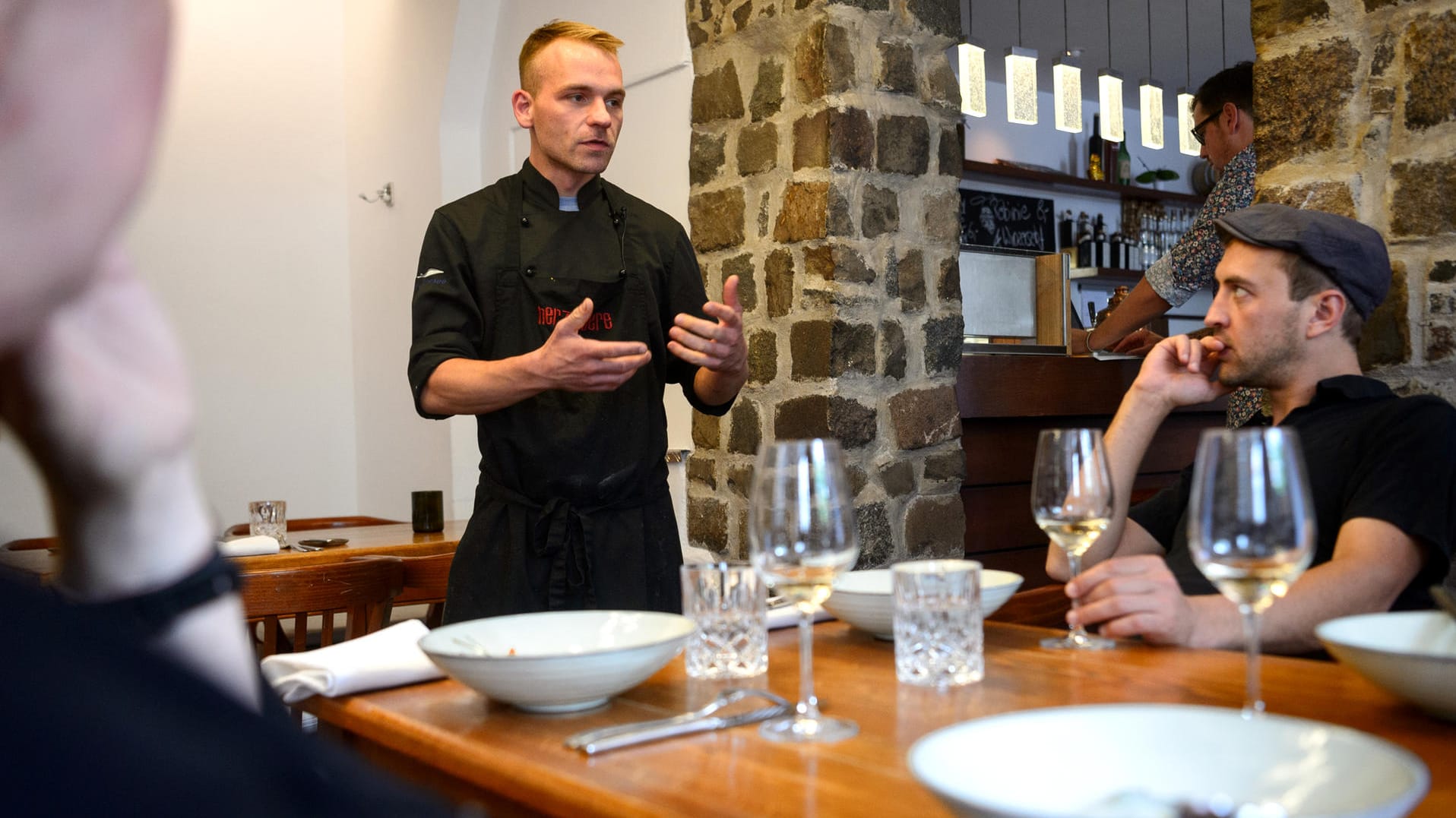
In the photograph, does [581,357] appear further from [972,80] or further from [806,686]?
[972,80]

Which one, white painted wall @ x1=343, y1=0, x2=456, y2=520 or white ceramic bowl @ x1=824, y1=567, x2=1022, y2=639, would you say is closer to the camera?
white ceramic bowl @ x1=824, y1=567, x2=1022, y2=639

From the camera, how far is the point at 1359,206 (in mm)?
2172

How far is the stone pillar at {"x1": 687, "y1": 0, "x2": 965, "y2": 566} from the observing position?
10.1ft

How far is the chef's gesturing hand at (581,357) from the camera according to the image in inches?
78.8

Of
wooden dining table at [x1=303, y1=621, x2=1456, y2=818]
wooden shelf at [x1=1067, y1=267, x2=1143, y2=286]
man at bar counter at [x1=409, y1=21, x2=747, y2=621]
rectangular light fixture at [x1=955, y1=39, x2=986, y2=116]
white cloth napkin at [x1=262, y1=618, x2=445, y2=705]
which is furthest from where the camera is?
wooden shelf at [x1=1067, y1=267, x2=1143, y2=286]

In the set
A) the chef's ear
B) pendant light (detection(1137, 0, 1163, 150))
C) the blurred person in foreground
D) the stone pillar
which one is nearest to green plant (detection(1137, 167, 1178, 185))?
pendant light (detection(1137, 0, 1163, 150))

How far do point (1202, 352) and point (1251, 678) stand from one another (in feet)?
4.19

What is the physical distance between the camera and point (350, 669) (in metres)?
1.28

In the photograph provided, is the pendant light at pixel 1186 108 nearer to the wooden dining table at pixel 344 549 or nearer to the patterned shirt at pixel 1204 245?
the patterned shirt at pixel 1204 245

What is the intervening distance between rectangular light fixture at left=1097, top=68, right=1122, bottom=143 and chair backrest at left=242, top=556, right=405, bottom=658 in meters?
3.86

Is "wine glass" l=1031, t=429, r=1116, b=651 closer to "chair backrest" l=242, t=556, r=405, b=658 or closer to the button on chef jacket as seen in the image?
the button on chef jacket

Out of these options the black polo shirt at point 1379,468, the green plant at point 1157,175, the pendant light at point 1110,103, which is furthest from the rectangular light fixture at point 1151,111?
the black polo shirt at point 1379,468

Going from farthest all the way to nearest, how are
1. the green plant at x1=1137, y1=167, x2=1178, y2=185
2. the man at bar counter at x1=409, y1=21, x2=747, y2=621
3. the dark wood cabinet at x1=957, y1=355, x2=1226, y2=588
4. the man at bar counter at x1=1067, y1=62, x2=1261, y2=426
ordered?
the green plant at x1=1137, y1=167, x2=1178, y2=185
the dark wood cabinet at x1=957, y1=355, x2=1226, y2=588
the man at bar counter at x1=1067, y1=62, x2=1261, y2=426
the man at bar counter at x1=409, y1=21, x2=747, y2=621

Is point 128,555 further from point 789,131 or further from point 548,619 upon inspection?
point 789,131
